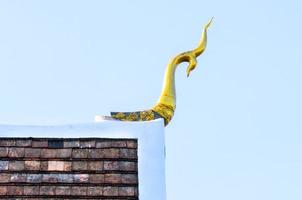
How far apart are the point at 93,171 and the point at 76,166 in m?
0.15

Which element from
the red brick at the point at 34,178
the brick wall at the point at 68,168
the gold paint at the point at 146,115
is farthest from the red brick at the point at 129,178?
the gold paint at the point at 146,115

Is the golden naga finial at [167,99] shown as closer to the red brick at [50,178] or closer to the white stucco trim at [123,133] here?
the white stucco trim at [123,133]

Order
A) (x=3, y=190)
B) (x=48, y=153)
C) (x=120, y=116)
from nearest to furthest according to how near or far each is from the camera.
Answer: (x=3, y=190) → (x=48, y=153) → (x=120, y=116)

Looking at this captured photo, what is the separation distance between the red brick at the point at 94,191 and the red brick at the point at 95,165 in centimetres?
19

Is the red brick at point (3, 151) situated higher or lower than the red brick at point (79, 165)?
higher

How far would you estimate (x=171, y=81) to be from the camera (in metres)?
7.84

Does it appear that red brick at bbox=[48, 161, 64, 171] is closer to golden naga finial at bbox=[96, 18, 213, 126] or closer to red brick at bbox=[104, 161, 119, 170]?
red brick at bbox=[104, 161, 119, 170]

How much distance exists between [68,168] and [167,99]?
1279 mm

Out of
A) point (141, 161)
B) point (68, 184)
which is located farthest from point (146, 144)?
point (68, 184)

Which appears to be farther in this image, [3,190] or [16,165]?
[16,165]

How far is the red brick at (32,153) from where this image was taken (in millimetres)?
6910

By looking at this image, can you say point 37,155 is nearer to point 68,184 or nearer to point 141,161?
point 68,184

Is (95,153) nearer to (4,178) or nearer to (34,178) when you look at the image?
(34,178)

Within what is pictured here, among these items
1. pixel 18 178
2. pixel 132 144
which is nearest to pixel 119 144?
pixel 132 144
